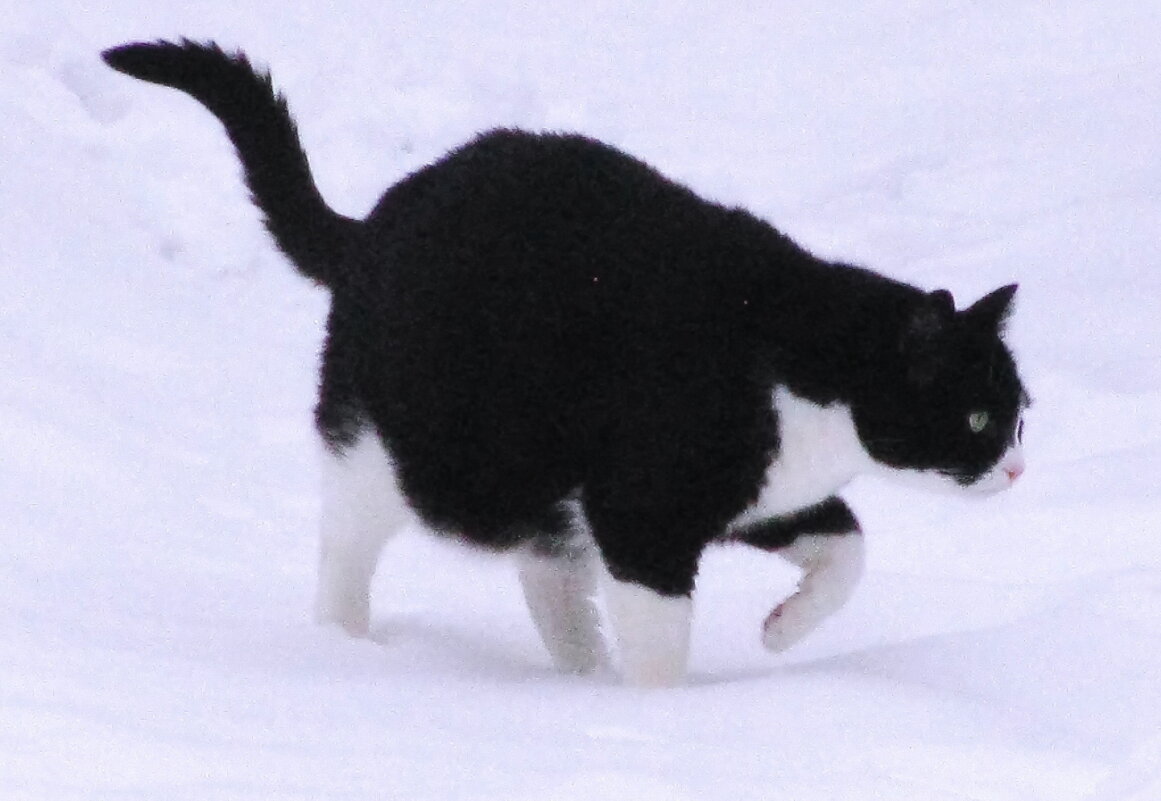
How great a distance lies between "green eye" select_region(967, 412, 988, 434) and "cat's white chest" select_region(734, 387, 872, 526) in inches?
7.2

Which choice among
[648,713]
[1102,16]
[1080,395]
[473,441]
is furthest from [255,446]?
[1102,16]

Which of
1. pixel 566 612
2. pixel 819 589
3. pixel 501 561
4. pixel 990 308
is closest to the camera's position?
pixel 990 308

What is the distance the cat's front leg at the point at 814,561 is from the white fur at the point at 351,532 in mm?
692

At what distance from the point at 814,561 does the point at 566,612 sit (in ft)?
1.81

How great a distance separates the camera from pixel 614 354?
3.05 m

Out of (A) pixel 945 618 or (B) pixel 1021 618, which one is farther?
(A) pixel 945 618

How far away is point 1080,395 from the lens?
4.66 meters

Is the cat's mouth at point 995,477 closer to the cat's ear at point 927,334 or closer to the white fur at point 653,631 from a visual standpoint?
the cat's ear at point 927,334

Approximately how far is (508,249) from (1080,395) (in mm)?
2082

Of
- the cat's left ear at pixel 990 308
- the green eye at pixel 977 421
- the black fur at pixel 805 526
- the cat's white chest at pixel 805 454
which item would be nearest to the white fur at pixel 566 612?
the black fur at pixel 805 526

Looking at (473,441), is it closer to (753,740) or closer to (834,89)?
(753,740)

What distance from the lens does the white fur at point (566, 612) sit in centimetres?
351

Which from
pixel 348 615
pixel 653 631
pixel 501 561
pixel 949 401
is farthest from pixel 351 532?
pixel 949 401

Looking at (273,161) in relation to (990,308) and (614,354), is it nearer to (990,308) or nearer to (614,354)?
(614,354)
